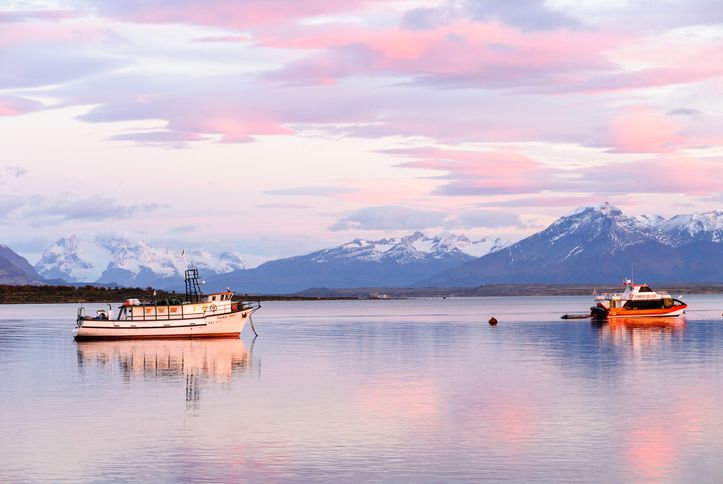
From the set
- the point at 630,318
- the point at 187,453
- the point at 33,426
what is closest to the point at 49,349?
the point at 33,426

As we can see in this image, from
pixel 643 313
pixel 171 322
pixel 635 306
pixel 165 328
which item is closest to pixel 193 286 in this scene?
pixel 171 322

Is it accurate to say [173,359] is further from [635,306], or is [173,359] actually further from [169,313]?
[635,306]

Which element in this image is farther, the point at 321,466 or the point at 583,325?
the point at 583,325

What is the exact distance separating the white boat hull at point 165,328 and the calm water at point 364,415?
21.5 m

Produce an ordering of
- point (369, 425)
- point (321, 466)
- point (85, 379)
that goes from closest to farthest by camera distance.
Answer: point (321, 466), point (369, 425), point (85, 379)

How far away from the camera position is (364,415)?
53500mm

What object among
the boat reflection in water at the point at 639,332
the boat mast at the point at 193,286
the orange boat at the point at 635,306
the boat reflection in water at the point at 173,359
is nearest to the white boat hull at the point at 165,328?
the boat reflection in water at the point at 173,359

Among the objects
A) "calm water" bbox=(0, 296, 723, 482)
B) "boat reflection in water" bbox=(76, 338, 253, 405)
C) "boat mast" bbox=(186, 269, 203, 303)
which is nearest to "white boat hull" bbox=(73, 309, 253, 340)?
"boat reflection in water" bbox=(76, 338, 253, 405)

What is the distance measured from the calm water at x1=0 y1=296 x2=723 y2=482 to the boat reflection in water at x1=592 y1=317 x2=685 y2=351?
43.4 feet

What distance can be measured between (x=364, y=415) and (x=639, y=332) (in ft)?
307

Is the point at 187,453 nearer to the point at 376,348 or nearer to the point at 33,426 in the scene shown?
the point at 33,426

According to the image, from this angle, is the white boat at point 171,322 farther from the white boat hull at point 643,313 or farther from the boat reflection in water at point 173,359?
the white boat hull at point 643,313

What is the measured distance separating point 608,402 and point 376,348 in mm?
52406

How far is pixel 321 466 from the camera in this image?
39.8 metres
